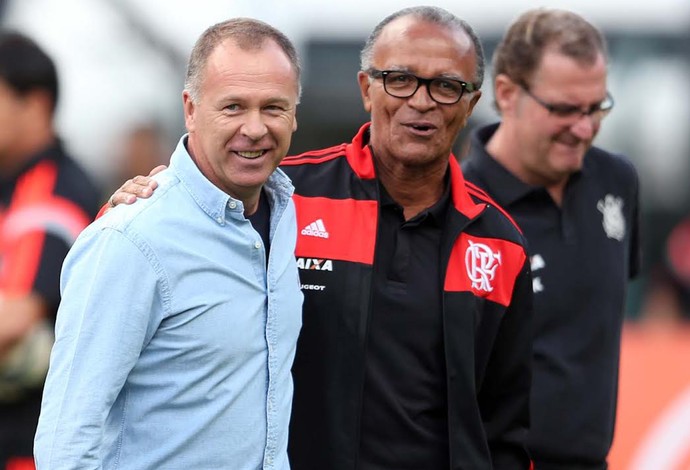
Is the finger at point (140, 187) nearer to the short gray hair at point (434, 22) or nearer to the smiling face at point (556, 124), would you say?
the short gray hair at point (434, 22)

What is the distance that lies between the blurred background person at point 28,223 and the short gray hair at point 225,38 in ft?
6.17

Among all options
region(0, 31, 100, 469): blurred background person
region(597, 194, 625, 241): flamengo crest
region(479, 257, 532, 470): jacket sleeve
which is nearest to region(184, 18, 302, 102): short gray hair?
region(479, 257, 532, 470): jacket sleeve

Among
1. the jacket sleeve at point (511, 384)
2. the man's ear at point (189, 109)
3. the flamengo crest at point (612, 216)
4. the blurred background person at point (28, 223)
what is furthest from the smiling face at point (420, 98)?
the blurred background person at point (28, 223)

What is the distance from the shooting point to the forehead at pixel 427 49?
3.94 meters

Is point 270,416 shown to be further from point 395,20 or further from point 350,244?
point 395,20

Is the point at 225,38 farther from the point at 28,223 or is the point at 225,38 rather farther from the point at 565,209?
the point at 28,223

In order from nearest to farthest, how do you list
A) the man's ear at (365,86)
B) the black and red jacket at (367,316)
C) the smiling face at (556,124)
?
the black and red jacket at (367,316)
the man's ear at (365,86)
the smiling face at (556,124)

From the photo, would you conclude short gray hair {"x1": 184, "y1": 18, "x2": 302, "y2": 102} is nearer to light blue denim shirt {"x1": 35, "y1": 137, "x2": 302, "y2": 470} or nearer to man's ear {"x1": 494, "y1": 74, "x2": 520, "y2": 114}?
light blue denim shirt {"x1": 35, "y1": 137, "x2": 302, "y2": 470}

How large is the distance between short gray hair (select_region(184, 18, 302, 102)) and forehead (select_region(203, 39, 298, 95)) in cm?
1

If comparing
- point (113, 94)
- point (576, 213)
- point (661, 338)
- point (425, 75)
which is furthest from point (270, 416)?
point (113, 94)

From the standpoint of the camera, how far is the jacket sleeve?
412 centimetres

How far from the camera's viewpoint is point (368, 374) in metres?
3.88

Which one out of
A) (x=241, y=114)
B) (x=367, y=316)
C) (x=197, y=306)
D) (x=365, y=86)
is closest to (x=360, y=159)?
(x=365, y=86)

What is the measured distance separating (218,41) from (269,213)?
510 mm
